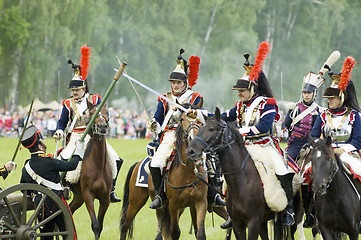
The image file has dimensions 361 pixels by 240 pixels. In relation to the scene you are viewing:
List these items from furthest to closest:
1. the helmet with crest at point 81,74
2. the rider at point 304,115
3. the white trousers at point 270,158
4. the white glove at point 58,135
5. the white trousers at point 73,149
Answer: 1. the helmet with crest at point 81,74
2. the white trousers at point 73,149
3. the rider at point 304,115
4. the white glove at point 58,135
5. the white trousers at point 270,158

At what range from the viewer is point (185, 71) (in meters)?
10.8

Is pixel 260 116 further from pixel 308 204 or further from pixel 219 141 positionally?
pixel 308 204

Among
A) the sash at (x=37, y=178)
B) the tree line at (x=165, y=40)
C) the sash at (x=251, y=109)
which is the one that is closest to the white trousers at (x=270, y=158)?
the sash at (x=251, y=109)

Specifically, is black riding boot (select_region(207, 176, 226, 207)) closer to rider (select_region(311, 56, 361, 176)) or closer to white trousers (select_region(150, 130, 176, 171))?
white trousers (select_region(150, 130, 176, 171))

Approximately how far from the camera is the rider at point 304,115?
1128cm

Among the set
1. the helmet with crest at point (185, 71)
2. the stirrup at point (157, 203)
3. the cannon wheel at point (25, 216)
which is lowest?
the stirrup at point (157, 203)

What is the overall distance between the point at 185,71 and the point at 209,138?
2.80m

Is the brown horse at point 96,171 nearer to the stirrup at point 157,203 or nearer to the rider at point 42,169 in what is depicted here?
the stirrup at point 157,203

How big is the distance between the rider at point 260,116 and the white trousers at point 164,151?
1211mm

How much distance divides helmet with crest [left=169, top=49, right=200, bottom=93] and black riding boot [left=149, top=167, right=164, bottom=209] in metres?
1.49

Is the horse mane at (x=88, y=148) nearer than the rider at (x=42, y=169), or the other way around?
the rider at (x=42, y=169)

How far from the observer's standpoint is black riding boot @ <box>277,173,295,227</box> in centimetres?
908

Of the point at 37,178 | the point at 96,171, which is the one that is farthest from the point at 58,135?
the point at 37,178

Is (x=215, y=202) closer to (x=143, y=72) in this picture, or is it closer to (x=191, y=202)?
(x=191, y=202)
